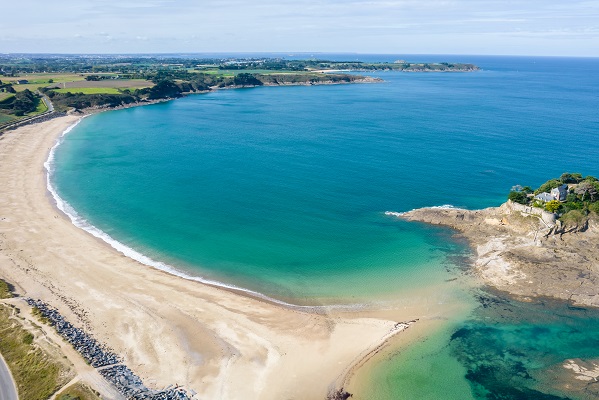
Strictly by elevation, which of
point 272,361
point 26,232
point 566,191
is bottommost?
point 272,361

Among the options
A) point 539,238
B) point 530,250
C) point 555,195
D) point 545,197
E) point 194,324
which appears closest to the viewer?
point 194,324

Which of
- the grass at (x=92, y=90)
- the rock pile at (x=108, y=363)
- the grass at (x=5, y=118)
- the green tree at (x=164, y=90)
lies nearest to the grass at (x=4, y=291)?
the rock pile at (x=108, y=363)

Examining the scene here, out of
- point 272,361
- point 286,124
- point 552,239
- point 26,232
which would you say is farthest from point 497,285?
point 286,124

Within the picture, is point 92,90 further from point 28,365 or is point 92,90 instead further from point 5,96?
point 28,365

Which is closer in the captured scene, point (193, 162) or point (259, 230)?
point (259, 230)

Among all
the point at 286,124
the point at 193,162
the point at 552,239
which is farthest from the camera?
the point at 286,124

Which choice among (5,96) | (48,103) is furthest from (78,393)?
(48,103)

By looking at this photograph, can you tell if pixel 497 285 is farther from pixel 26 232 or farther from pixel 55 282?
pixel 26 232
